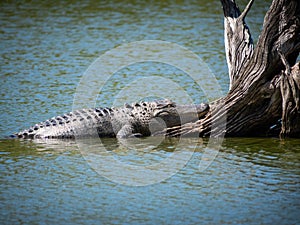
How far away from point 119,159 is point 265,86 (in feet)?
5.37

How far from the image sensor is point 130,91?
8859mm

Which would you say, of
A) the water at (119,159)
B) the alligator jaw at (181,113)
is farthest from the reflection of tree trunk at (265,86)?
the water at (119,159)

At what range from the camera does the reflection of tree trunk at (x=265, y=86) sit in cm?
668

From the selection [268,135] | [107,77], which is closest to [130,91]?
[107,77]

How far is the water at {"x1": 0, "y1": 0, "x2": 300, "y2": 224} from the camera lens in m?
5.06

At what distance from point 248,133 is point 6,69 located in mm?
4390

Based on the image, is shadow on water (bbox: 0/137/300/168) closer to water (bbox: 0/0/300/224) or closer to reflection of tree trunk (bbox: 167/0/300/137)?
water (bbox: 0/0/300/224)

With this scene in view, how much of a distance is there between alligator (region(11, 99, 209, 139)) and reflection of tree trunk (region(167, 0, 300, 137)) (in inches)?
5.7

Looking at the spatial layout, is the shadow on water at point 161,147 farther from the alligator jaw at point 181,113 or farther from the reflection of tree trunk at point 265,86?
the alligator jaw at point 181,113

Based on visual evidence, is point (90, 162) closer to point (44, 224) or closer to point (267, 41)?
point (44, 224)

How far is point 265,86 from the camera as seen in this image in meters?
6.85

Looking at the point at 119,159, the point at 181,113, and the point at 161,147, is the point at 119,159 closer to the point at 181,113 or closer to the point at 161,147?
the point at 161,147

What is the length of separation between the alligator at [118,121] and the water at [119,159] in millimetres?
189

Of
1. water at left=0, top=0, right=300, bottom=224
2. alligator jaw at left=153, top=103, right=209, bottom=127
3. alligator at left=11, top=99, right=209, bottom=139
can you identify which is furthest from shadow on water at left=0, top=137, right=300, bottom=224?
alligator jaw at left=153, top=103, right=209, bottom=127
